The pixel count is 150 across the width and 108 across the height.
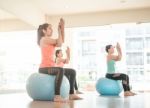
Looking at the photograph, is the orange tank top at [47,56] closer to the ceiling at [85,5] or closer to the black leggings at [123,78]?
the black leggings at [123,78]

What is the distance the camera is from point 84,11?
7.31m

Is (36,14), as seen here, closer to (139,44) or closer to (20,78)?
(20,78)

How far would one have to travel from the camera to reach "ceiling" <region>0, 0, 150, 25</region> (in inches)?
236

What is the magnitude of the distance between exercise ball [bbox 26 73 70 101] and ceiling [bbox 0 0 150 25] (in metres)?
2.52

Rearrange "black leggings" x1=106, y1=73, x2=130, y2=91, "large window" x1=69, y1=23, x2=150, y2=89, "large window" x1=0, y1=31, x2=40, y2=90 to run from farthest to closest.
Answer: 1. "large window" x1=69, y1=23, x2=150, y2=89
2. "large window" x1=0, y1=31, x2=40, y2=90
3. "black leggings" x1=106, y1=73, x2=130, y2=91

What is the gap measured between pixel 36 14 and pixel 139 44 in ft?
9.73

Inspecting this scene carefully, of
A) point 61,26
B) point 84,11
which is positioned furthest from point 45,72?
point 84,11

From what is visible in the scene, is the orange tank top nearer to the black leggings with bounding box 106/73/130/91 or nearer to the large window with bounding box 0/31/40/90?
the black leggings with bounding box 106/73/130/91

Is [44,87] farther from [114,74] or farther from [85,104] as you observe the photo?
[114,74]

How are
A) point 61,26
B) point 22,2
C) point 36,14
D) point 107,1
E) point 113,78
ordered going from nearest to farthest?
1. point 61,26
2. point 113,78
3. point 22,2
4. point 107,1
5. point 36,14

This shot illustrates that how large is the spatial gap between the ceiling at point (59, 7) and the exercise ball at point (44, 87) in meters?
2.52

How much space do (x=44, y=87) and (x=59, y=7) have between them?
386cm

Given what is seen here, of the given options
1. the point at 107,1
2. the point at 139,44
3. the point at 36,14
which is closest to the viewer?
the point at 107,1

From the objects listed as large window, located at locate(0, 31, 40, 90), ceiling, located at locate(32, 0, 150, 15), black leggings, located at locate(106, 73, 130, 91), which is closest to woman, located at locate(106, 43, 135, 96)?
black leggings, located at locate(106, 73, 130, 91)
